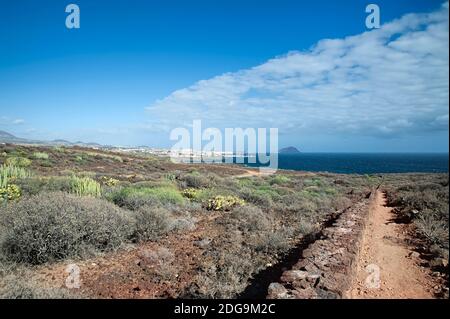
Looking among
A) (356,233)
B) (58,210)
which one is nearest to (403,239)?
(356,233)

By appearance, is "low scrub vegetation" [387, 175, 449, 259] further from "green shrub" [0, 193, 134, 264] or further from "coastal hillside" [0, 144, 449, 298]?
"green shrub" [0, 193, 134, 264]

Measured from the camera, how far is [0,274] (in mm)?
5953

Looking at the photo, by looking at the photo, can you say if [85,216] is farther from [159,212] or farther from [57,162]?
[57,162]

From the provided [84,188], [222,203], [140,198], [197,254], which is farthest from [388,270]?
[84,188]

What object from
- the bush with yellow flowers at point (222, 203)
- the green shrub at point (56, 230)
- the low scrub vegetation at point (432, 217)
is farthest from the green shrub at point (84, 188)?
the low scrub vegetation at point (432, 217)

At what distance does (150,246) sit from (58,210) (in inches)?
92.8

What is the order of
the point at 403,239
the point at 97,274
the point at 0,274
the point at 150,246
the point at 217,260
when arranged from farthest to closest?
the point at 403,239, the point at 150,246, the point at 217,260, the point at 97,274, the point at 0,274

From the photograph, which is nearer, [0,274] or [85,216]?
[0,274]

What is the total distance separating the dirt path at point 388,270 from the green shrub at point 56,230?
5.52 meters

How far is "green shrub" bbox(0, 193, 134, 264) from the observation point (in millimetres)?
6762

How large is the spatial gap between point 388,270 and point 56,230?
7023 millimetres

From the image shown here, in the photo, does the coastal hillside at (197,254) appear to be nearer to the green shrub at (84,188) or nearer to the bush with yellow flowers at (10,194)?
the bush with yellow flowers at (10,194)

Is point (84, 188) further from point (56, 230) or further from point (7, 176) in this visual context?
point (56, 230)

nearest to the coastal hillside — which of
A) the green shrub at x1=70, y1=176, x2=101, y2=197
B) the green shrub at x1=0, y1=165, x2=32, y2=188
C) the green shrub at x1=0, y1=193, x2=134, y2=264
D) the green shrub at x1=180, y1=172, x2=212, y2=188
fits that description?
the green shrub at x1=0, y1=193, x2=134, y2=264
